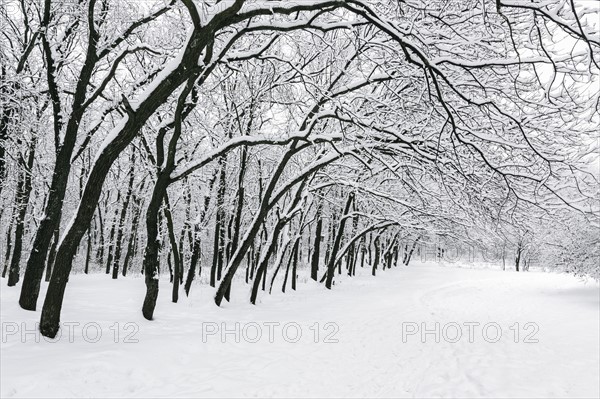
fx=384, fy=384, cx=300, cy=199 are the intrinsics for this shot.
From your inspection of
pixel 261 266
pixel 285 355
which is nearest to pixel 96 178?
pixel 285 355

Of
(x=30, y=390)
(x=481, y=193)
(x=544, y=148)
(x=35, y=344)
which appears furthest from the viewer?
(x=481, y=193)

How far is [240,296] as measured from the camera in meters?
14.0

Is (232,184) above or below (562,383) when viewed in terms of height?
above

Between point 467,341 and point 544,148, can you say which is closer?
point 544,148

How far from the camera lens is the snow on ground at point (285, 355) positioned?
17.3 ft

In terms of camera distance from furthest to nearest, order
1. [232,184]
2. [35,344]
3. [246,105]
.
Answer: [232,184]
[246,105]
[35,344]

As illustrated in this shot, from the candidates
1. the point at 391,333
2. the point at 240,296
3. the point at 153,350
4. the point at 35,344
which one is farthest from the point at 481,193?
the point at 240,296

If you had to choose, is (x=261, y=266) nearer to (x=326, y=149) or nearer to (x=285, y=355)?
(x=326, y=149)

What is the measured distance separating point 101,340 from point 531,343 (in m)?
9.79

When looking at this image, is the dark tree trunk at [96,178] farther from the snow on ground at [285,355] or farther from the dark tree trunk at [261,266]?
the dark tree trunk at [261,266]

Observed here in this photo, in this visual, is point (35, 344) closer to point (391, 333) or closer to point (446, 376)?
point (446, 376)

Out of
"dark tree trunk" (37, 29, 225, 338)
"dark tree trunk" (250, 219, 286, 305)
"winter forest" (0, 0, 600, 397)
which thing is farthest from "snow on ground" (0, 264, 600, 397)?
"dark tree trunk" (37, 29, 225, 338)

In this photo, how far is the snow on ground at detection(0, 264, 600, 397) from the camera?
5285 millimetres

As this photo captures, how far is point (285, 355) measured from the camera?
7.29 m
